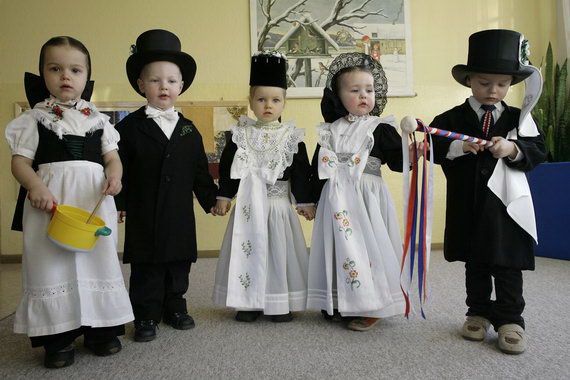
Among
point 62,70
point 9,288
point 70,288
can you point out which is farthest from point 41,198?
point 9,288

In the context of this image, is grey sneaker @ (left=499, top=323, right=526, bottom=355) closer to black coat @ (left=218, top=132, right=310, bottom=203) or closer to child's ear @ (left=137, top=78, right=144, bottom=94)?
black coat @ (left=218, top=132, right=310, bottom=203)

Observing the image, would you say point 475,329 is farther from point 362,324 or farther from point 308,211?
point 308,211

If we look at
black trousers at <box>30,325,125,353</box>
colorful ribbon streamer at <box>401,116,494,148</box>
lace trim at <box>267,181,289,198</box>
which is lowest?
black trousers at <box>30,325,125,353</box>

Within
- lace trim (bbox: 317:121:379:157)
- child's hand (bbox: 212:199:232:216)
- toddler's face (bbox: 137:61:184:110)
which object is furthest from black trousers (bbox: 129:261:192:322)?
lace trim (bbox: 317:121:379:157)

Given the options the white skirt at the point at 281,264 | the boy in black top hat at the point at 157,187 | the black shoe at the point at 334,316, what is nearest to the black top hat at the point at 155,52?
the boy in black top hat at the point at 157,187

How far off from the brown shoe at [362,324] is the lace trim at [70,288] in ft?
3.54

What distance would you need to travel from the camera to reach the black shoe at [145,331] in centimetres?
222

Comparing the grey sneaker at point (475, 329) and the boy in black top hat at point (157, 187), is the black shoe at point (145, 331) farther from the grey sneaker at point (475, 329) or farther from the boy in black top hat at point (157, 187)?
the grey sneaker at point (475, 329)

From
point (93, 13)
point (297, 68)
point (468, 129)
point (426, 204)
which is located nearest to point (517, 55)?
point (468, 129)

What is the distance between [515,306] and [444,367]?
0.48 metres

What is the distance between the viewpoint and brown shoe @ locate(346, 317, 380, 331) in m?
2.32

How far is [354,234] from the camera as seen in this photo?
239cm

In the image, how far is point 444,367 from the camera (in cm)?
181

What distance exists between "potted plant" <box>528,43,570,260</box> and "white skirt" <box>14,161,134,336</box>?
3.81 meters
